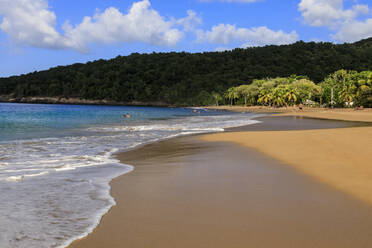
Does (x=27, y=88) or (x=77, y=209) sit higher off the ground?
(x=27, y=88)

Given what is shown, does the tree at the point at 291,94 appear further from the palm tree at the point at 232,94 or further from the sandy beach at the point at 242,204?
the sandy beach at the point at 242,204

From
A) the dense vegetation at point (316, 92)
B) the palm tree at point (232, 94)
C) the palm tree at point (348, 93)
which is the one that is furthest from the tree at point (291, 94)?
the palm tree at point (232, 94)

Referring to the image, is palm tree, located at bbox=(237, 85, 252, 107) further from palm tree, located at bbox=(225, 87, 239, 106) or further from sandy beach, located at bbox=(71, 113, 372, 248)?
sandy beach, located at bbox=(71, 113, 372, 248)

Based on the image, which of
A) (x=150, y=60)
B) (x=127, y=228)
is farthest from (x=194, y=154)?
(x=150, y=60)

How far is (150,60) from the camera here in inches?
7574

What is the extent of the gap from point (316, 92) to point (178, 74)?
309 feet

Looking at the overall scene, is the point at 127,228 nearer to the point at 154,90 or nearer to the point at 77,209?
the point at 77,209

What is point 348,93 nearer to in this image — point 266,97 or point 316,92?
point 316,92

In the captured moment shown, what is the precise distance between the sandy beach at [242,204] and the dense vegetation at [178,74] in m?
141

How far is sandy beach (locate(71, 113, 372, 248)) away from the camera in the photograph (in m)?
3.80

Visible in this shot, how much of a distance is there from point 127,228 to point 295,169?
198 inches

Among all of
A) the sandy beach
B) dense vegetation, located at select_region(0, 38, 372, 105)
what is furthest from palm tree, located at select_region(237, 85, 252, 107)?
the sandy beach

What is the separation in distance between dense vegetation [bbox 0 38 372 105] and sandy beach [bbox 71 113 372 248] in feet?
462

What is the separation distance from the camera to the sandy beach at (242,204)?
3805 millimetres
